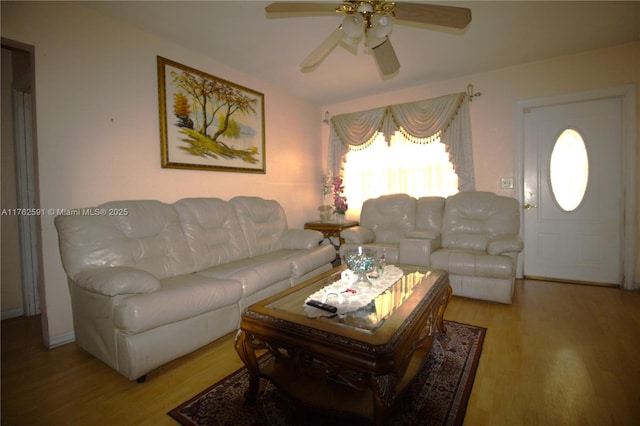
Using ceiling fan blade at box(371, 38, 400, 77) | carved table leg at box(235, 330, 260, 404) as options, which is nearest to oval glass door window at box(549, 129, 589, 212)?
ceiling fan blade at box(371, 38, 400, 77)

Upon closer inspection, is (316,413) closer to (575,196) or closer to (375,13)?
(375,13)

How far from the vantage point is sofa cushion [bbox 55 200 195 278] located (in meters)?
1.94

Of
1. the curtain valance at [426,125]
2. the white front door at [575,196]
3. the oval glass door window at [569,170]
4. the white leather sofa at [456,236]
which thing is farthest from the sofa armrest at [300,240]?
the oval glass door window at [569,170]

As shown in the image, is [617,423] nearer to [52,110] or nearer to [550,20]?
[550,20]

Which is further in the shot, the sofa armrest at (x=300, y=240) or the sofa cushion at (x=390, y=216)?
the sofa cushion at (x=390, y=216)

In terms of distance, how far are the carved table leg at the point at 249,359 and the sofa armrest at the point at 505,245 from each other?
244cm

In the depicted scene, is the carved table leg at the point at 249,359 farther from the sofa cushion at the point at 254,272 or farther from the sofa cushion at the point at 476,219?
the sofa cushion at the point at 476,219

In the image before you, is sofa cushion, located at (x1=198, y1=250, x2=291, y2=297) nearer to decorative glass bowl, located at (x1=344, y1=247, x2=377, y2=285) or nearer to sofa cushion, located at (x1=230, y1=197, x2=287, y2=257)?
sofa cushion, located at (x1=230, y1=197, x2=287, y2=257)

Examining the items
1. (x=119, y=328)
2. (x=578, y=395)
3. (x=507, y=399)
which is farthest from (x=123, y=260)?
(x=578, y=395)

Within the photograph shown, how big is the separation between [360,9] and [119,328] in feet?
7.36

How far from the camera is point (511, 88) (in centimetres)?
351

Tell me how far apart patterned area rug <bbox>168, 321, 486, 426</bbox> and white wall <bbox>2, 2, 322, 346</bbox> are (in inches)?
57.1

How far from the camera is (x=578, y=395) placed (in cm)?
148

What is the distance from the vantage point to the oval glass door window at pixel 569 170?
328cm
